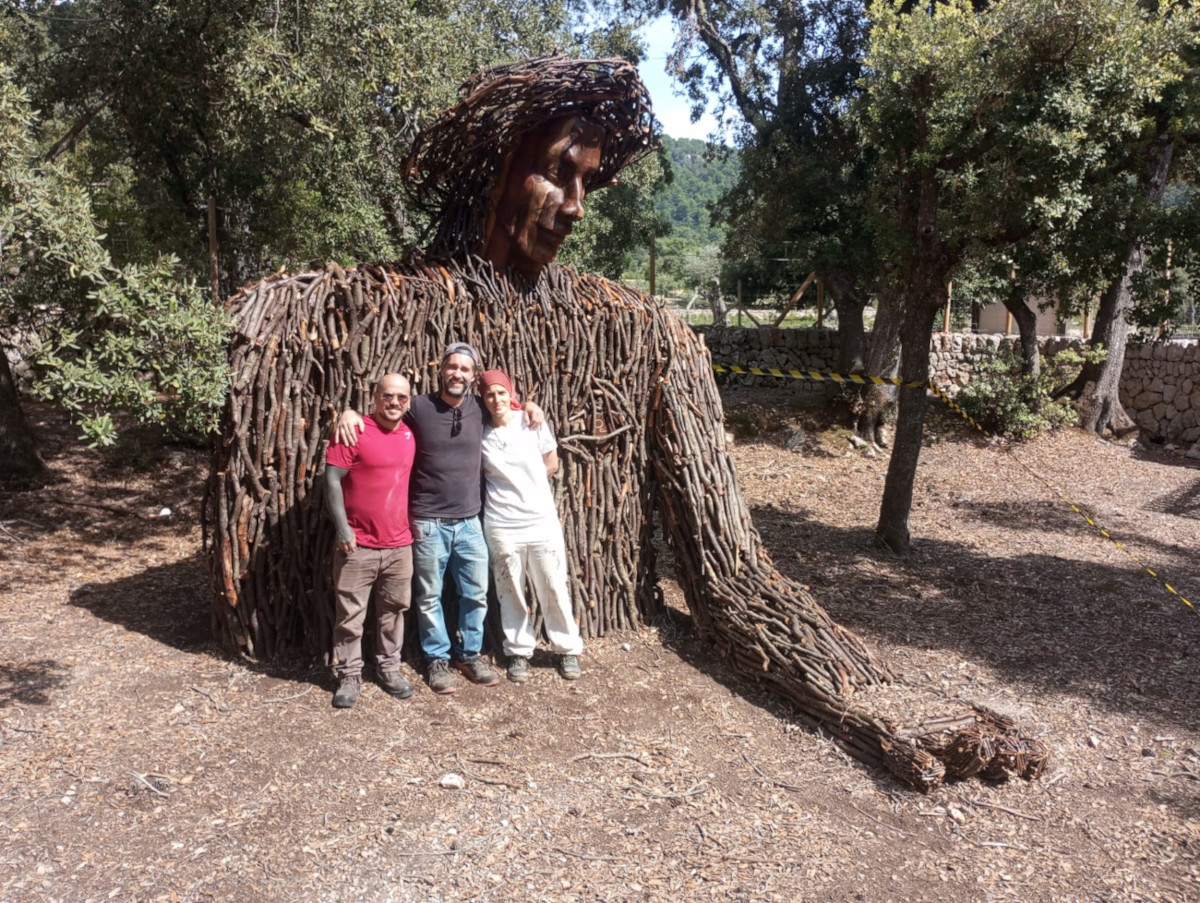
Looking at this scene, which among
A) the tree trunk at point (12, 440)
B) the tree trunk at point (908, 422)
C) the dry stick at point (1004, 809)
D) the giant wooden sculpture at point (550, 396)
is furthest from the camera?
the tree trunk at point (12, 440)

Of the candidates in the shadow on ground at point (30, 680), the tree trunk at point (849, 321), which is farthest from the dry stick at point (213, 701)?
the tree trunk at point (849, 321)

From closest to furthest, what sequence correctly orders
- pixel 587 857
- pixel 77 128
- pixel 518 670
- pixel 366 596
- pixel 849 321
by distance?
pixel 587 857
pixel 366 596
pixel 518 670
pixel 77 128
pixel 849 321


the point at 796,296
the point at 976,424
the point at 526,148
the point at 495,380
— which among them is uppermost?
the point at 526,148

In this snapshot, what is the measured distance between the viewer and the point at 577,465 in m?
4.77

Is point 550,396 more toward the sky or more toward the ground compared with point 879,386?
more toward the sky

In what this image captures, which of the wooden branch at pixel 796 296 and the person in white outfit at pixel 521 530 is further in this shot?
the wooden branch at pixel 796 296

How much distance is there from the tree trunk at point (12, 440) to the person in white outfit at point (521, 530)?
4890 mm

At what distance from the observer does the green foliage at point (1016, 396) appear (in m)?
11.4

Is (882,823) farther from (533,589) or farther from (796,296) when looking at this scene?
(796,296)

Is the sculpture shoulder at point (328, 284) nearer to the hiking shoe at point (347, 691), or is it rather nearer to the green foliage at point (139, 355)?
the green foliage at point (139, 355)

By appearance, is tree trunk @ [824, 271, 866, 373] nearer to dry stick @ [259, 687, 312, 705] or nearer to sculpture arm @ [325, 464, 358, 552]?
sculpture arm @ [325, 464, 358, 552]

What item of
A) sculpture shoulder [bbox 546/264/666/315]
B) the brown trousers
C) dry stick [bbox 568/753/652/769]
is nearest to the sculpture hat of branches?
sculpture shoulder [bbox 546/264/666/315]

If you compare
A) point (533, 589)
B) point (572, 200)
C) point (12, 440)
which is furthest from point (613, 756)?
point (12, 440)

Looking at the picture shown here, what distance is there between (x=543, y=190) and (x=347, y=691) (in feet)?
8.21
